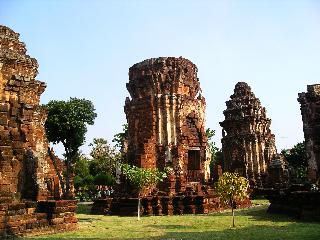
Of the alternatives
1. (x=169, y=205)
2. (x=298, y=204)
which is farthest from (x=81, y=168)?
(x=298, y=204)

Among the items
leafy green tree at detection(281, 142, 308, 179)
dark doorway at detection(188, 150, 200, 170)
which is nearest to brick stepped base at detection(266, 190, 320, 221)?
dark doorway at detection(188, 150, 200, 170)

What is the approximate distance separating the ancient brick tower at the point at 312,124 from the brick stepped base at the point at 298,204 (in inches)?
76.3

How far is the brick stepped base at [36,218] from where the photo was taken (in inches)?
397

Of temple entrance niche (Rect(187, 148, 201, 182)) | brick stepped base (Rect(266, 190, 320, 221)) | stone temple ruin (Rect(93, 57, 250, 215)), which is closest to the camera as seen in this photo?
brick stepped base (Rect(266, 190, 320, 221))

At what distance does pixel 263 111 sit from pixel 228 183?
22.8 m

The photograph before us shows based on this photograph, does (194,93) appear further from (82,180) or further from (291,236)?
(82,180)

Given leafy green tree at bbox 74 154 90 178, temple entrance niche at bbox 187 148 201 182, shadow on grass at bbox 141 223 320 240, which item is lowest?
shadow on grass at bbox 141 223 320 240

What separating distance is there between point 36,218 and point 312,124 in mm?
14120

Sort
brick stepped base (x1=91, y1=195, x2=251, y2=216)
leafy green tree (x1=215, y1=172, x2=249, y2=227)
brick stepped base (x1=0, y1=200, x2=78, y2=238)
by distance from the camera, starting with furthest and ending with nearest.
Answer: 1. brick stepped base (x1=91, y1=195, x2=251, y2=216)
2. leafy green tree (x1=215, y1=172, x2=249, y2=227)
3. brick stepped base (x1=0, y1=200, x2=78, y2=238)

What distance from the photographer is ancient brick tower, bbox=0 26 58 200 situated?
11.8 metres

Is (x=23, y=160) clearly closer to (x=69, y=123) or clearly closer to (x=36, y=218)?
(x=36, y=218)

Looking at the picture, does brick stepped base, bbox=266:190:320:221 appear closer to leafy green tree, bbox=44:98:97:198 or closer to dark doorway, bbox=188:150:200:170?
dark doorway, bbox=188:150:200:170

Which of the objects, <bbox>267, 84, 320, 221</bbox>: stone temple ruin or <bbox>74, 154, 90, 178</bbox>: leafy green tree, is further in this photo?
<bbox>74, 154, 90, 178</bbox>: leafy green tree

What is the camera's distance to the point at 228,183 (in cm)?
1342
